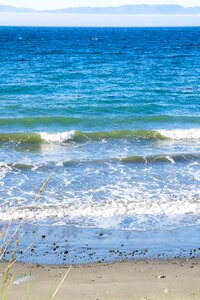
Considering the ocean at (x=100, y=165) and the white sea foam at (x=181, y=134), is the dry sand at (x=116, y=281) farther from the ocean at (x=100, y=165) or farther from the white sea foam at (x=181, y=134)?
the white sea foam at (x=181, y=134)

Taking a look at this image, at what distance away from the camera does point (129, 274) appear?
8.73 meters

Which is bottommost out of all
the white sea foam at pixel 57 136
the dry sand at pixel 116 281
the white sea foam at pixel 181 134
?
the white sea foam at pixel 181 134

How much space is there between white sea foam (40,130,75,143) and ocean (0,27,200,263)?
0.03 metres

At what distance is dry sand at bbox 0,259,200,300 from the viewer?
8070 mm

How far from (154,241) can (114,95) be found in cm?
1872

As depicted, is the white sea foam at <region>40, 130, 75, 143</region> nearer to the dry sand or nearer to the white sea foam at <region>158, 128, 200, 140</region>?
the white sea foam at <region>158, 128, 200, 140</region>

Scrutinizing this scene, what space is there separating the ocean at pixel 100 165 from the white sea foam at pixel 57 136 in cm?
3

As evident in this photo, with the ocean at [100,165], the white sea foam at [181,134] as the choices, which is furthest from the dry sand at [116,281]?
the white sea foam at [181,134]

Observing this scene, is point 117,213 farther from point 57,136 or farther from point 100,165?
point 57,136

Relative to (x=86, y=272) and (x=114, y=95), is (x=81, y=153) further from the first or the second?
(x=114, y=95)

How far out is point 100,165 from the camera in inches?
614

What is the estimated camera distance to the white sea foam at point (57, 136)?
1956cm

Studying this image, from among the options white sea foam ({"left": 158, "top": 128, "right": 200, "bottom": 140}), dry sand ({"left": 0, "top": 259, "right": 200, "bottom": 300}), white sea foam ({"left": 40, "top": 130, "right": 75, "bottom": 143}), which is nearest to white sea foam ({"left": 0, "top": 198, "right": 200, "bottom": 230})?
dry sand ({"left": 0, "top": 259, "right": 200, "bottom": 300})

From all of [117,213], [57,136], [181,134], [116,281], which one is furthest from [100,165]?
[116,281]
